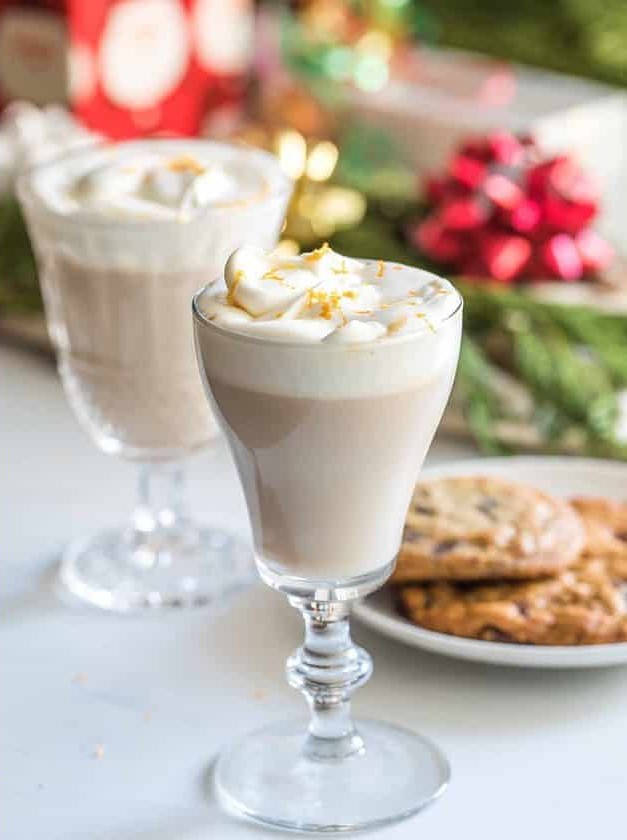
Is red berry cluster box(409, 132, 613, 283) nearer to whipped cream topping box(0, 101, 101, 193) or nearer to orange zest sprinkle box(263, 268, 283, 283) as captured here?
whipped cream topping box(0, 101, 101, 193)

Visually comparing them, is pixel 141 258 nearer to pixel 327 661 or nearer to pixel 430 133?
pixel 327 661

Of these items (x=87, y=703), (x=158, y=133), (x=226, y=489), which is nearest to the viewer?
(x=87, y=703)

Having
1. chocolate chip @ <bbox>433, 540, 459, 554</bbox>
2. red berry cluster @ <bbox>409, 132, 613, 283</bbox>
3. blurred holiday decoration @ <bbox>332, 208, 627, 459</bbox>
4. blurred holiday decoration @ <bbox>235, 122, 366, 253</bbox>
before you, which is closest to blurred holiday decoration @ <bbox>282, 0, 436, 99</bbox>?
blurred holiday decoration @ <bbox>235, 122, 366, 253</bbox>

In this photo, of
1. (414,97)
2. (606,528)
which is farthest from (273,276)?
(414,97)

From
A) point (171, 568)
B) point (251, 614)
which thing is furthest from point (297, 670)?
point (171, 568)

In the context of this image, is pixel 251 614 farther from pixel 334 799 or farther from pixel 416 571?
pixel 334 799
